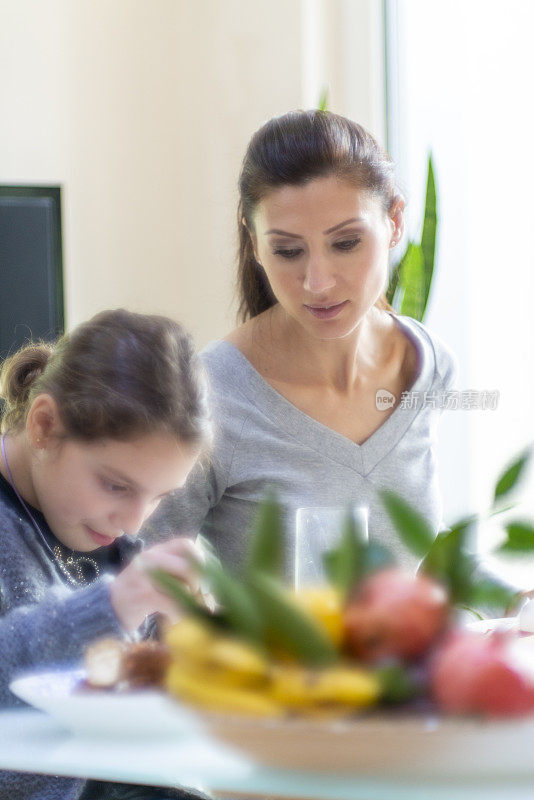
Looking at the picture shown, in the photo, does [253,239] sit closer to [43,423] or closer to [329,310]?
[329,310]

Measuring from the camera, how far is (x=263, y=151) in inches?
49.4

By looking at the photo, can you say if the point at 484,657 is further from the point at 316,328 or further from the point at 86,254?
the point at 86,254

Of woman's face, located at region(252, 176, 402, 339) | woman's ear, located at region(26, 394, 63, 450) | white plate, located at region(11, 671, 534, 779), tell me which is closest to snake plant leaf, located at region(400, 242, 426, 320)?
woman's face, located at region(252, 176, 402, 339)

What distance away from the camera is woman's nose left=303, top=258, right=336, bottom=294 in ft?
3.83

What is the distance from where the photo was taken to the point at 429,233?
79.0 inches

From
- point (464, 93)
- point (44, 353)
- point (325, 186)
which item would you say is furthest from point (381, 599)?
point (464, 93)

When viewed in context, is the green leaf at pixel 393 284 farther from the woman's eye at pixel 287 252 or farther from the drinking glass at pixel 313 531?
the drinking glass at pixel 313 531

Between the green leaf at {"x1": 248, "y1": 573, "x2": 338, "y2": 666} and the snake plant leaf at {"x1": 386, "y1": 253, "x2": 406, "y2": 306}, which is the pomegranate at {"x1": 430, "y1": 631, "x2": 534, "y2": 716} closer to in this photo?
the green leaf at {"x1": 248, "y1": 573, "x2": 338, "y2": 666}

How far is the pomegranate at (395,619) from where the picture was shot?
0.31m

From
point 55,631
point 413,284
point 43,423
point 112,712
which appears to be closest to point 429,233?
point 413,284

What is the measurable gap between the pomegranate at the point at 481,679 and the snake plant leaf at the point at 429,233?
5.51 feet

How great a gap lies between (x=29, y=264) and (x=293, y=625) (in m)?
2.05

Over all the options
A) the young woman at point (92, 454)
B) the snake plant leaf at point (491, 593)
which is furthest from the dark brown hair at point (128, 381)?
the snake plant leaf at point (491, 593)

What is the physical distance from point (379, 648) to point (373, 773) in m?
0.06
